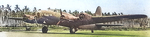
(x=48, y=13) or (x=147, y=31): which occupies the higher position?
(x=48, y=13)

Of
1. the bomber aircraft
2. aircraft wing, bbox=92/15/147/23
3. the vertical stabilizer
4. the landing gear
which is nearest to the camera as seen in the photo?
aircraft wing, bbox=92/15/147/23

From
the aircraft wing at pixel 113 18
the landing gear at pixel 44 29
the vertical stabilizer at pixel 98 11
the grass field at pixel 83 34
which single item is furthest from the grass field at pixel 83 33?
the vertical stabilizer at pixel 98 11

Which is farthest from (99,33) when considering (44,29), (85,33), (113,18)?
(44,29)

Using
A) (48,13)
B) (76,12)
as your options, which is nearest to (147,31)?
(76,12)

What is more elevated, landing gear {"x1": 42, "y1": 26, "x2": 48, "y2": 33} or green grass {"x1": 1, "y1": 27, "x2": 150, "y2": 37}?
landing gear {"x1": 42, "y1": 26, "x2": 48, "y2": 33}

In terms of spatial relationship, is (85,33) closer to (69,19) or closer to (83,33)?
(83,33)

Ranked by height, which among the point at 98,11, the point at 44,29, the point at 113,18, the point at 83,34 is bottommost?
the point at 83,34

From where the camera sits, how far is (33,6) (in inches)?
395

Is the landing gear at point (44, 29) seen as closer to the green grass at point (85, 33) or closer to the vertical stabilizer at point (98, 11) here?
the green grass at point (85, 33)

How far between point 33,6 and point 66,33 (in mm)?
1642

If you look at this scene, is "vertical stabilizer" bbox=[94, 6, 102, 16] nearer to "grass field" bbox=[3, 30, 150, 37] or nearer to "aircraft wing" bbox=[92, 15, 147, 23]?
"aircraft wing" bbox=[92, 15, 147, 23]

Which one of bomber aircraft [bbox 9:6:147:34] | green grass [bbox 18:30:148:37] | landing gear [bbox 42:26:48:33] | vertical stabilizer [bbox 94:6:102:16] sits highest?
vertical stabilizer [bbox 94:6:102:16]

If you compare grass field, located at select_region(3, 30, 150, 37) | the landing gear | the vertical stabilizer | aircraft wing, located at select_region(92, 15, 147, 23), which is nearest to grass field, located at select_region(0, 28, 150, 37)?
grass field, located at select_region(3, 30, 150, 37)

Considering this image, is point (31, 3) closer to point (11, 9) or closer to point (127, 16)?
point (11, 9)
